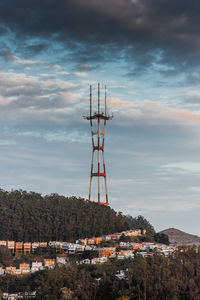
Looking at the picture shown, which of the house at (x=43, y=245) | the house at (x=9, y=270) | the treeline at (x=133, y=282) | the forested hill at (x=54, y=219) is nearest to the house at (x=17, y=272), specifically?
the house at (x=9, y=270)

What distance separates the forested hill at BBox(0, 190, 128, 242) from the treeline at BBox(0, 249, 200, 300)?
20.8 meters

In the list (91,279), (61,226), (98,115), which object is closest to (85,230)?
(61,226)

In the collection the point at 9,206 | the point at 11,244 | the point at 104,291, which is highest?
the point at 9,206

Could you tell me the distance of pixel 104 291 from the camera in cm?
4266

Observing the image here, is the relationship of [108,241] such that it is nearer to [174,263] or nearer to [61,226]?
[61,226]

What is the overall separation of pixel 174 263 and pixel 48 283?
10.9 metres

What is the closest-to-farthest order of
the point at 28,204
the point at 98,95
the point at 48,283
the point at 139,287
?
the point at 139,287 → the point at 48,283 → the point at 98,95 → the point at 28,204

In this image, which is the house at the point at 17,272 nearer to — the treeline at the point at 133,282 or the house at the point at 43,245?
the treeline at the point at 133,282

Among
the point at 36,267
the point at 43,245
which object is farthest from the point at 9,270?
the point at 43,245

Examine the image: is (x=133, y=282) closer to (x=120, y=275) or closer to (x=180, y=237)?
(x=120, y=275)

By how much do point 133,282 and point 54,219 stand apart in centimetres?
3087

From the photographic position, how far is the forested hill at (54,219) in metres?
69.4

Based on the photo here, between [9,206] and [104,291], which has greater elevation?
[9,206]

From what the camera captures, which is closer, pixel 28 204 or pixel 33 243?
pixel 33 243
